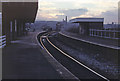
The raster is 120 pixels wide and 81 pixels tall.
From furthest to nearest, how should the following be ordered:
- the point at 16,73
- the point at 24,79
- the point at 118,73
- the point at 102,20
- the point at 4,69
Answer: the point at 102,20 → the point at 118,73 → the point at 4,69 → the point at 16,73 → the point at 24,79

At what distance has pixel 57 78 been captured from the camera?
716 cm

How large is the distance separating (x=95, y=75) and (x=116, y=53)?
641cm

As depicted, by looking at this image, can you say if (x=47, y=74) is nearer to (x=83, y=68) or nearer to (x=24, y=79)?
(x=24, y=79)

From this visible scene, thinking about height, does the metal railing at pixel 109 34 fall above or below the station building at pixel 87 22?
below

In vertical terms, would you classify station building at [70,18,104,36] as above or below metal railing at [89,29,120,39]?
above

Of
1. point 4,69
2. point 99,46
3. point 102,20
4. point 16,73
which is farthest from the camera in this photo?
point 102,20

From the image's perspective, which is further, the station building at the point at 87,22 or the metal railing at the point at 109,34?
the station building at the point at 87,22

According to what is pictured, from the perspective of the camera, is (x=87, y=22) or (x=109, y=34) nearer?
(x=109, y=34)

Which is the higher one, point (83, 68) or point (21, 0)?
point (21, 0)

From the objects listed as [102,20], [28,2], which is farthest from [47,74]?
[102,20]

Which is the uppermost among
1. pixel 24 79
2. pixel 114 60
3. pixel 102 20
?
pixel 102 20

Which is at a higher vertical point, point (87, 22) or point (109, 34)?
point (87, 22)

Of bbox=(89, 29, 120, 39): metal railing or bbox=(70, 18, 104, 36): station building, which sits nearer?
bbox=(89, 29, 120, 39): metal railing

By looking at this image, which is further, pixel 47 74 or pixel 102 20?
pixel 102 20
